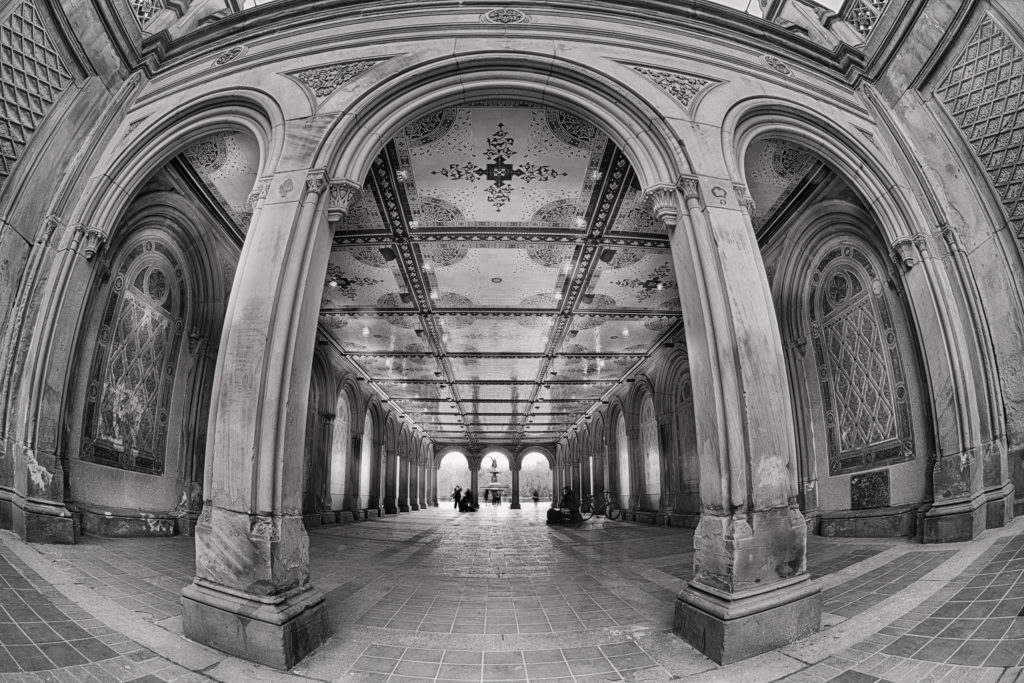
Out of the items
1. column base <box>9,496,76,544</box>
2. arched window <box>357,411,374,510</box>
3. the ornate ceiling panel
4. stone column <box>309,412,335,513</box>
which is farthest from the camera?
arched window <box>357,411,374,510</box>

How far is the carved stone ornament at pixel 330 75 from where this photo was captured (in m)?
5.06

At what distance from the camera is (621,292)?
32.9 feet

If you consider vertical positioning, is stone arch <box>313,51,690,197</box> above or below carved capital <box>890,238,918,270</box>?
above

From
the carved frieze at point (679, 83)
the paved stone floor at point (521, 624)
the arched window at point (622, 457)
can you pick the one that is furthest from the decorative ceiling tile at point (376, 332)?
the arched window at point (622, 457)

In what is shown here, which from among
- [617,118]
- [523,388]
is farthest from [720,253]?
[523,388]

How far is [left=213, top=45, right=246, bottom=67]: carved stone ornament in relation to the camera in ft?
18.6

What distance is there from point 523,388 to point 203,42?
14.0 metres

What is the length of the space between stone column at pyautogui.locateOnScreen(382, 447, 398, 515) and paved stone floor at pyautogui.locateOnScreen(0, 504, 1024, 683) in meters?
15.8

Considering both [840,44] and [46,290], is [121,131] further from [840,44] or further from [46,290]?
[840,44]

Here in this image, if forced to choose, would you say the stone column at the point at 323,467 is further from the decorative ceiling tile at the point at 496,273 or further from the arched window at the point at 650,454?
the arched window at the point at 650,454

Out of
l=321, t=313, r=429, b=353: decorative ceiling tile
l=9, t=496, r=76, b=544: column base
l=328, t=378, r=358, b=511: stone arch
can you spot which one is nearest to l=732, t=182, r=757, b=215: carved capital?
l=9, t=496, r=76, b=544: column base

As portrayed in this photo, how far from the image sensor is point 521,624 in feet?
12.6

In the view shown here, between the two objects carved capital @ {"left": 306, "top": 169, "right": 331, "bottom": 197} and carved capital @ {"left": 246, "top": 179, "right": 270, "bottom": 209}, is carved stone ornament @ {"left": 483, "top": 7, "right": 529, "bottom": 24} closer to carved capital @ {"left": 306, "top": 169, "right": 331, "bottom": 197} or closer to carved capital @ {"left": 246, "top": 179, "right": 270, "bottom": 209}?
carved capital @ {"left": 306, "top": 169, "right": 331, "bottom": 197}

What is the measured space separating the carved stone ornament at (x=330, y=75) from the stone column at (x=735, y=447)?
11.8 feet
